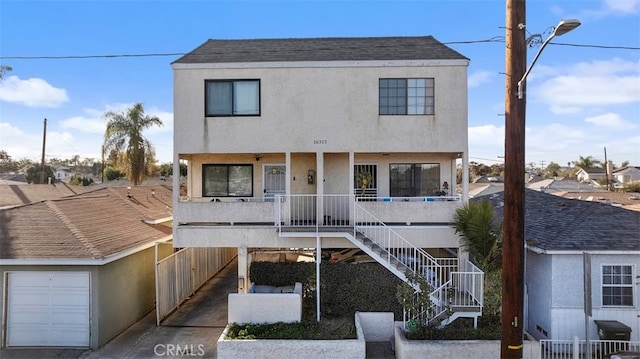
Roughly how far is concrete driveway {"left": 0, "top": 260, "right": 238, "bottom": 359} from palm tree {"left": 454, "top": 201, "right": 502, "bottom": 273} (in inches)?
315

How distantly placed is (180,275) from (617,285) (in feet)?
46.0

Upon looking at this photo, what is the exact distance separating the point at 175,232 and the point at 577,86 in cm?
1564

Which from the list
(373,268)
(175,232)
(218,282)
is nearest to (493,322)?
(373,268)

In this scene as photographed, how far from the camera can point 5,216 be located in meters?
11.8

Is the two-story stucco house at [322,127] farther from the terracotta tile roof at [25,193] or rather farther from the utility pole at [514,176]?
the terracotta tile roof at [25,193]

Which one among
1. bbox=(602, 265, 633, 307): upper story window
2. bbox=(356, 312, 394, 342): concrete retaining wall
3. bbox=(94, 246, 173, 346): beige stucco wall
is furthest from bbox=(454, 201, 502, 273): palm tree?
bbox=(94, 246, 173, 346): beige stucco wall

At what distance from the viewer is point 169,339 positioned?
10.6 meters

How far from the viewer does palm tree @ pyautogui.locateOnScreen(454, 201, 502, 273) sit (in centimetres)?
1032

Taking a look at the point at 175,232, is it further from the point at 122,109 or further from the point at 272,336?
the point at 122,109

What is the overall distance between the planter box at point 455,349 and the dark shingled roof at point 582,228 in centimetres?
286

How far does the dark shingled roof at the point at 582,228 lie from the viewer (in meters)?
10.0

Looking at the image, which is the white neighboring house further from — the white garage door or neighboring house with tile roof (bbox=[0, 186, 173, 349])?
the white garage door

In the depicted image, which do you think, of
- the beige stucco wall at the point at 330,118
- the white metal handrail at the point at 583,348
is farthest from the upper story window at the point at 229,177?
the white metal handrail at the point at 583,348

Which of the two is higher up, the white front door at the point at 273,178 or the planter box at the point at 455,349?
the white front door at the point at 273,178
